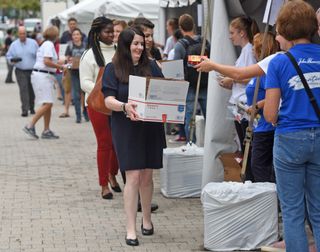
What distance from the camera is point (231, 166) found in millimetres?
7434

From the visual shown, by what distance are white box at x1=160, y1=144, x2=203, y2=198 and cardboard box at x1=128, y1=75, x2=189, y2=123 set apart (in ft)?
6.33

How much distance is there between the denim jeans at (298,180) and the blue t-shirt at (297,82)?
0.08 metres

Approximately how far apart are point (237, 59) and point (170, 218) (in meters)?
1.59

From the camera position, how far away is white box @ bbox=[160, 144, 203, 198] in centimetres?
838

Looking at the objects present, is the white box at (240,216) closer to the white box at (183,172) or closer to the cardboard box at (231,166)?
the cardboard box at (231,166)

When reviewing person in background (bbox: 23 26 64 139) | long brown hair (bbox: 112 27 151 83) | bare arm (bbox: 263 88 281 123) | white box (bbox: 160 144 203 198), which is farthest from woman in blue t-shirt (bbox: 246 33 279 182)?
person in background (bbox: 23 26 64 139)

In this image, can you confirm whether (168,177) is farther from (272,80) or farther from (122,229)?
(272,80)

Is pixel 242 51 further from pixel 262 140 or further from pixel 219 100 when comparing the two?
pixel 262 140

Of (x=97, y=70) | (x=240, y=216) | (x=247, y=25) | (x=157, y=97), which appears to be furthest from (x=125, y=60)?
(x=97, y=70)

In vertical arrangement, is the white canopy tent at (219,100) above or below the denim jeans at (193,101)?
above

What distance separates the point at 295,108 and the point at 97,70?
11.5ft

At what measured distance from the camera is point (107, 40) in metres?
8.25

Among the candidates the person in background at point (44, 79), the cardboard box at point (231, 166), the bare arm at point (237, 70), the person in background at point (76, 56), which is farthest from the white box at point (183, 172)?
the person in background at point (76, 56)

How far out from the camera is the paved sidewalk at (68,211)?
664 cm
